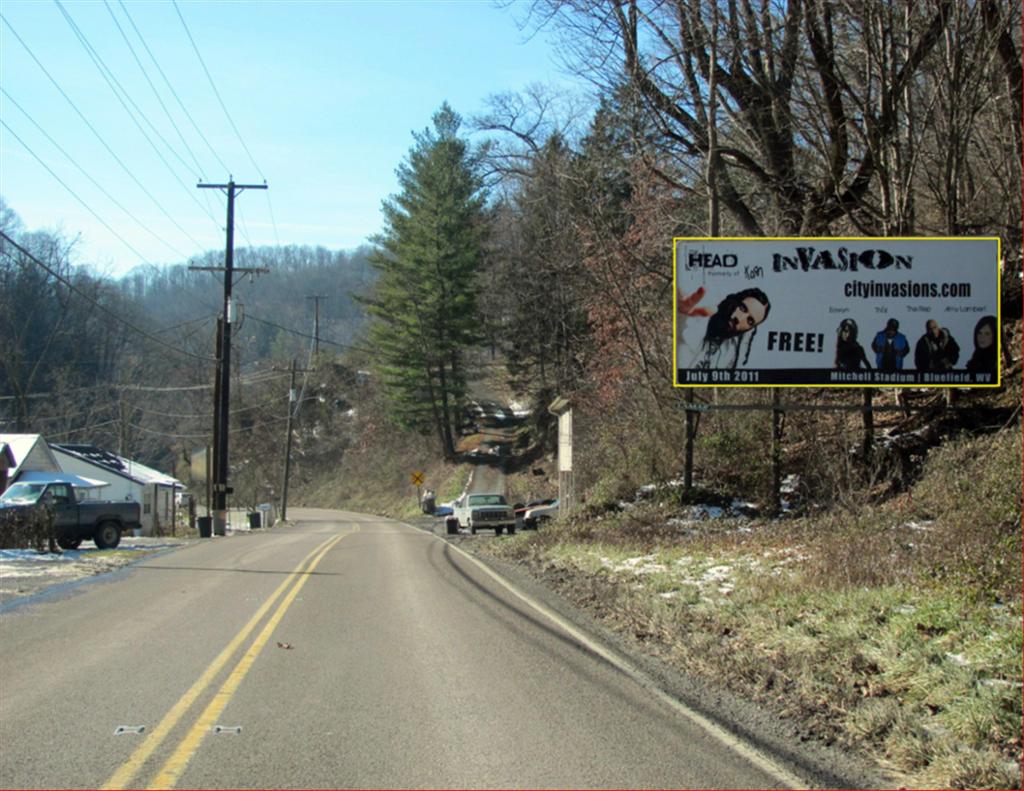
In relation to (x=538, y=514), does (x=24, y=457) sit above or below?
above

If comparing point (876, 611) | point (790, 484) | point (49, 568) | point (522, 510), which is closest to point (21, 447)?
point (522, 510)

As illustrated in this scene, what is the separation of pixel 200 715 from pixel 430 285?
183ft

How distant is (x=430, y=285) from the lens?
203ft

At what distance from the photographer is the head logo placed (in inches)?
786

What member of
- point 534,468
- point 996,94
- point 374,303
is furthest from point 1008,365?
point 374,303

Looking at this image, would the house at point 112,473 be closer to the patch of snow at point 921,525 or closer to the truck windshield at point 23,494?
the truck windshield at point 23,494

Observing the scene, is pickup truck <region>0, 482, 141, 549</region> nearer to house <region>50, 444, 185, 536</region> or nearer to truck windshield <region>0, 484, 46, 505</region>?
truck windshield <region>0, 484, 46, 505</region>

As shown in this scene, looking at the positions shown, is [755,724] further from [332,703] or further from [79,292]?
[79,292]

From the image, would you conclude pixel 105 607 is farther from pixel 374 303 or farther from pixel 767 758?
pixel 374 303

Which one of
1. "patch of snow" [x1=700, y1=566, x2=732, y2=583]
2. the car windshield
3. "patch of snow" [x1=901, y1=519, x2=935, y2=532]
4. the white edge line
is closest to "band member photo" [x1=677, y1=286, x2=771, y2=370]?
"patch of snow" [x1=901, y1=519, x2=935, y2=532]

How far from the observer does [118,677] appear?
851 cm

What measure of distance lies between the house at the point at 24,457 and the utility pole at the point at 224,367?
9.95 m

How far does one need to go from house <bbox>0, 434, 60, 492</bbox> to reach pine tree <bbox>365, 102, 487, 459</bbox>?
24511mm

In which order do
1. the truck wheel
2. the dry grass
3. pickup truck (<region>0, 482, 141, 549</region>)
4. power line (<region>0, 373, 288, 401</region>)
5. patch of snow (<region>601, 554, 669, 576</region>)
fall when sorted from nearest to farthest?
1. the dry grass
2. patch of snow (<region>601, 554, 669, 576</region>)
3. pickup truck (<region>0, 482, 141, 549</region>)
4. the truck wheel
5. power line (<region>0, 373, 288, 401</region>)
